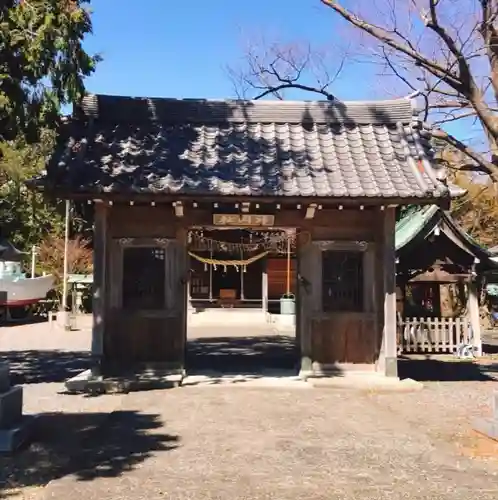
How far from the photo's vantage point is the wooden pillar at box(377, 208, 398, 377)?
10.3 metres

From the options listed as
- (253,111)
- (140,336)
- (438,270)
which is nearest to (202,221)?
(140,336)

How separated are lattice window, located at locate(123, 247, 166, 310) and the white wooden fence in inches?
337

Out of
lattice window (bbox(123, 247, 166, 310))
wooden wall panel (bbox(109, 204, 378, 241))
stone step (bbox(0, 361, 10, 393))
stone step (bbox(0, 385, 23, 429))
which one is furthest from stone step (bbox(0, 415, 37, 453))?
wooden wall panel (bbox(109, 204, 378, 241))

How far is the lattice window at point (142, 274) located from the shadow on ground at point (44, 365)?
2.13 metres

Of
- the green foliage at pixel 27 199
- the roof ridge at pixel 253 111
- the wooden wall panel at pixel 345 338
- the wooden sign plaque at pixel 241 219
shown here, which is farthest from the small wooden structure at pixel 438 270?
the green foliage at pixel 27 199

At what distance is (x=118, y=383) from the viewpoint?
9.87 m

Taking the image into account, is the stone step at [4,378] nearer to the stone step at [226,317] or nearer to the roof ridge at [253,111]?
the roof ridge at [253,111]

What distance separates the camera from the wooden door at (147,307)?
1046 centimetres

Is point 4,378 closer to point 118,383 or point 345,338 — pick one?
point 118,383

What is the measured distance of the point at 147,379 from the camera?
10117 mm

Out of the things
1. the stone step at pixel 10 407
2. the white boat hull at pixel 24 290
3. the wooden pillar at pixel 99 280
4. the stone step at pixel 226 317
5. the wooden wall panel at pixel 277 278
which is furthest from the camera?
the wooden wall panel at pixel 277 278

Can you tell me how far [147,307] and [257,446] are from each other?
4436 mm

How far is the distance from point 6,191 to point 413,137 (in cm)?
2618

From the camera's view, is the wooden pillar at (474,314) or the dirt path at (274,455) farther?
the wooden pillar at (474,314)
